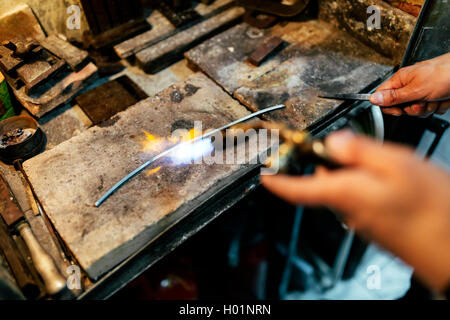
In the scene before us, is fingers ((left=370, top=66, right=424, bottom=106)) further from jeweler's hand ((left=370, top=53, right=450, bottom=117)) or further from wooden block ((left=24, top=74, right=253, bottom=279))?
wooden block ((left=24, top=74, right=253, bottom=279))

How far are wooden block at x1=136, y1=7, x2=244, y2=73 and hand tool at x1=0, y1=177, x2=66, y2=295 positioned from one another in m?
1.49

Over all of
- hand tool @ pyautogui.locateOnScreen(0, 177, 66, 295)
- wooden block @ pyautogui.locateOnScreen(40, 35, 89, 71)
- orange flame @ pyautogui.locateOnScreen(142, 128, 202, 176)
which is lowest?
hand tool @ pyautogui.locateOnScreen(0, 177, 66, 295)

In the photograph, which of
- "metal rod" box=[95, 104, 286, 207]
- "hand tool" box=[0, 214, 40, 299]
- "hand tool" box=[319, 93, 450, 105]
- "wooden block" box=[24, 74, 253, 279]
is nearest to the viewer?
"hand tool" box=[0, 214, 40, 299]

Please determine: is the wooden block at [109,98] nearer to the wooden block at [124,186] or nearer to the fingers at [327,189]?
the wooden block at [124,186]

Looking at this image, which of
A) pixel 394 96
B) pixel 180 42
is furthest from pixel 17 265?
pixel 394 96

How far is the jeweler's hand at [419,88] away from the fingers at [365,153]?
4.52 ft

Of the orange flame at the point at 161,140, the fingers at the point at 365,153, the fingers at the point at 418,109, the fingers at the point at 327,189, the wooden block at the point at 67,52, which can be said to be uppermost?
the fingers at the point at 365,153

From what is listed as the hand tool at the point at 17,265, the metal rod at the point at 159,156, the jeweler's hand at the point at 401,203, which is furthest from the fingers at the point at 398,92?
the hand tool at the point at 17,265

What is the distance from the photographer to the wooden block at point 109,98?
2580 millimetres

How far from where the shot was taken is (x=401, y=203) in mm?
987

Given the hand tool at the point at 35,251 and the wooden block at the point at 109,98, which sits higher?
the wooden block at the point at 109,98

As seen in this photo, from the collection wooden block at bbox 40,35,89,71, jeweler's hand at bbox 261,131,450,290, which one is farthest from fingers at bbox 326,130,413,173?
wooden block at bbox 40,35,89,71

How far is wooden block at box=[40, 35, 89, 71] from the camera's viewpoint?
2664 millimetres
